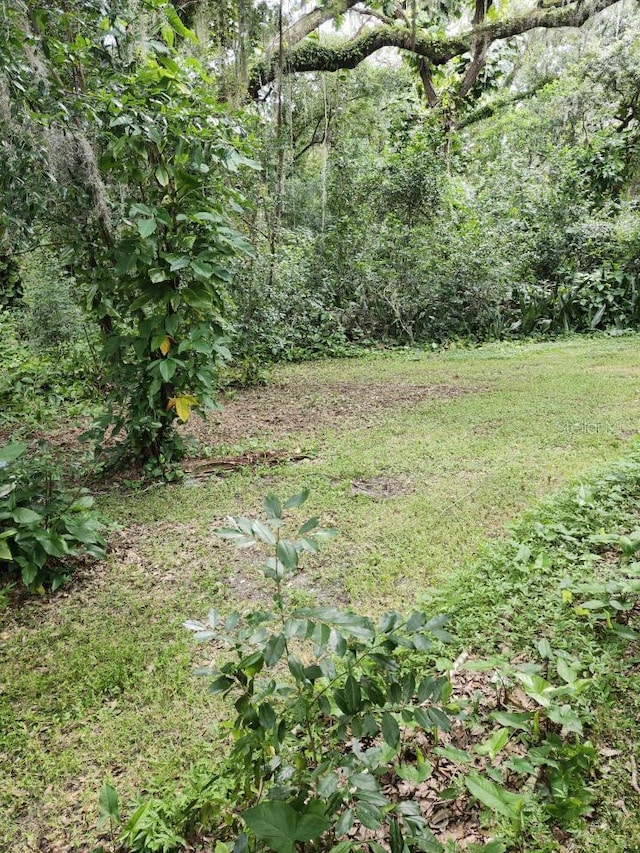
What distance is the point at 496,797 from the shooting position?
1129 millimetres

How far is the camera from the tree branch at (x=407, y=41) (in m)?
8.18

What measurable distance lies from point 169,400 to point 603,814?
9.09 feet

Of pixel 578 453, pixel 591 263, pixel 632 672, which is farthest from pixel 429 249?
pixel 632 672

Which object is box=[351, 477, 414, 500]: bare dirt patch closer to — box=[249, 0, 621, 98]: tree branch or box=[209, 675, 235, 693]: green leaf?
box=[209, 675, 235, 693]: green leaf

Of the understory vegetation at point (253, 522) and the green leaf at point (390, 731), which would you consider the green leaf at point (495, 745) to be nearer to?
the understory vegetation at point (253, 522)

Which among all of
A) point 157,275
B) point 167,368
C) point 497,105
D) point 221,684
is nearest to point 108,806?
point 221,684

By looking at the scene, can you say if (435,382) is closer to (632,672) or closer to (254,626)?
(632,672)

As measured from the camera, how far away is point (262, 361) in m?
6.58

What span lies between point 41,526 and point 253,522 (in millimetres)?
1588

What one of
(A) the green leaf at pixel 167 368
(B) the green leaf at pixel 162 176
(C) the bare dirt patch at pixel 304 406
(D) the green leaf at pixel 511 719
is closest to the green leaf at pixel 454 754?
(D) the green leaf at pixel 511 719

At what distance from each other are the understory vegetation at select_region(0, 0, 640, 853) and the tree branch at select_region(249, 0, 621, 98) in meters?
1.22

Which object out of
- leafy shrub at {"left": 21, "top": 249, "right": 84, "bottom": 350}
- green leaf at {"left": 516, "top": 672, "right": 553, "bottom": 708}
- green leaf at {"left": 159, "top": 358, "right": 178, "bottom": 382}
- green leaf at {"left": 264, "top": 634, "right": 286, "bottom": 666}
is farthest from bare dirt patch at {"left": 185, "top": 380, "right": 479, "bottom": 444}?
green leaf at {"left": 264, "top": 634, "right": 286, "bottom": 666}

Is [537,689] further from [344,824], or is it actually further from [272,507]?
[272,507]

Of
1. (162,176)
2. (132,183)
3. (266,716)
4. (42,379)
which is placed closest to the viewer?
(266,716)
